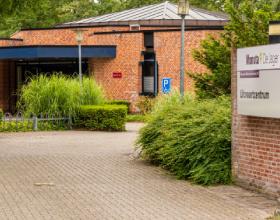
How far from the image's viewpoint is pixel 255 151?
12.4 m

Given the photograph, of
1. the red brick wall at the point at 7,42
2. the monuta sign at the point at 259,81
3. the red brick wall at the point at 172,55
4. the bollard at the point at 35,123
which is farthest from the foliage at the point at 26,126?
the monuta sign at the point at 259,81

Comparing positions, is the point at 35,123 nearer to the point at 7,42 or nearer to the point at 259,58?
the point at 7,42

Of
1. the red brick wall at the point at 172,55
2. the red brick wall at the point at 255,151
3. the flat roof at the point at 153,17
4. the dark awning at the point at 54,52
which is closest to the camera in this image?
the red brick wall at the point at 255,151

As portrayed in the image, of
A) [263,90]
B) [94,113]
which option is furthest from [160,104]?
[94,113]

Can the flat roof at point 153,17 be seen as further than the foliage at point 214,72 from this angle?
Yes

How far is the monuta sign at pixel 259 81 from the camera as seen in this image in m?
11.4

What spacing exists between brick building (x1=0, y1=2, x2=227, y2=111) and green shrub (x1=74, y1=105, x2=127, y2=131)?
28.7ft

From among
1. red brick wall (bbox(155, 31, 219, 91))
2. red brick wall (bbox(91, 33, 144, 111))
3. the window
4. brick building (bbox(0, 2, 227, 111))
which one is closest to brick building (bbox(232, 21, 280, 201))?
brick building (bbox(0, 2, 227, 111))

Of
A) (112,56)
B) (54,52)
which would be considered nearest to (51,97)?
(54,52)

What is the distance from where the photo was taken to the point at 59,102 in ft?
92.7

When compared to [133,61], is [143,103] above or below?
below

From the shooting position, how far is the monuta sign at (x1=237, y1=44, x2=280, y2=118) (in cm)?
1141

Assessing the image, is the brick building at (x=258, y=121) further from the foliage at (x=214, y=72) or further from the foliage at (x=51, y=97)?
the foliage at (x=51, y=97)

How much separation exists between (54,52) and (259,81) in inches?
1026
